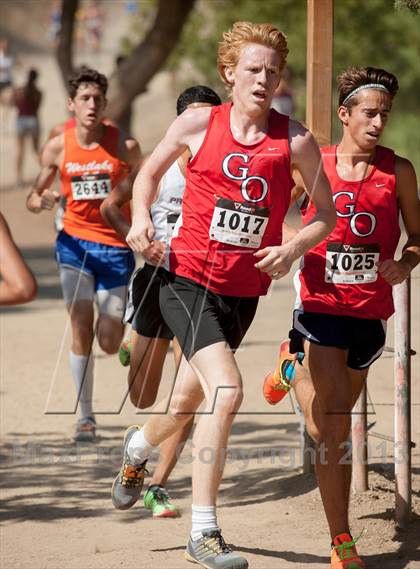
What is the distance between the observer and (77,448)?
7734mm

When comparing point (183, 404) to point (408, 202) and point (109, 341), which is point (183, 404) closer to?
point (408, 202)

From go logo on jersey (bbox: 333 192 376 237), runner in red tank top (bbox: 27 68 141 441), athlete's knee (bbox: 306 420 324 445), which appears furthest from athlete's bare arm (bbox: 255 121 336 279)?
runner in red tank top (bbox: 27 68 141 441)

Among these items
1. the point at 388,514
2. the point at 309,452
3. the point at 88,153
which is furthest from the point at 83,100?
the point at 388,514

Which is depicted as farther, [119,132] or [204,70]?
[204,70]

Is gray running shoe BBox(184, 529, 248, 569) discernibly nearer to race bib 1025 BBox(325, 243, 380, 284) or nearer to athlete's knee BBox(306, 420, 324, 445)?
athlete's knee BBox(306, 420, 324, 445)

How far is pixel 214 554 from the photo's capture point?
15.7ft

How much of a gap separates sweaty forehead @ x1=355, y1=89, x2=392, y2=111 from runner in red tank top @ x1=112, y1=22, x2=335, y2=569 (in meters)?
0.40

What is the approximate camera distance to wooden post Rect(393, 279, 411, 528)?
5.72 metres

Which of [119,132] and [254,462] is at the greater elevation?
[119,132]

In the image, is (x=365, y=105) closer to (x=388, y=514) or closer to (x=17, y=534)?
(x=388, y=514)

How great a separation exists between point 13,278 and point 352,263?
197 centimetres

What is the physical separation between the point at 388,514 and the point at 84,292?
2.81m

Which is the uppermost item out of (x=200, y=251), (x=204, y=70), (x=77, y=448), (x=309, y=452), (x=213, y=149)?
(x=213, y=149)

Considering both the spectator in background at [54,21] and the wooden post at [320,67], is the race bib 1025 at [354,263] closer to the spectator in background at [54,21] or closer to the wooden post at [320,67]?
the wooden post at [320,67]
